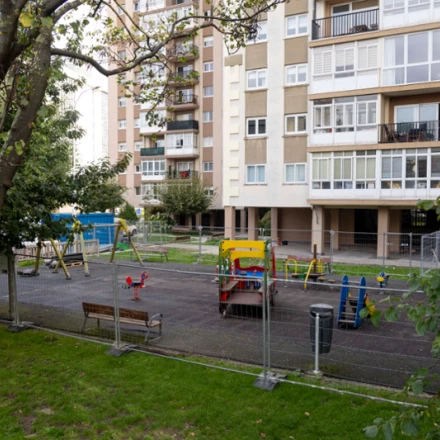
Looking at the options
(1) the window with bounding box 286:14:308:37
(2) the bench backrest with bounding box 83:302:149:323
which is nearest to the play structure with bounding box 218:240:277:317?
(2) the bench backrest with bounding box 83:302:149:323

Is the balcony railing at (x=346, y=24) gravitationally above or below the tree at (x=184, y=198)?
above

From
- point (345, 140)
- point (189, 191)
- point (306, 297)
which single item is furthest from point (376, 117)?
point (189, 191)

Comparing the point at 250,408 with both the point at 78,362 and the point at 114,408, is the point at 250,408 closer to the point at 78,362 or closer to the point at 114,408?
the point at 114,408

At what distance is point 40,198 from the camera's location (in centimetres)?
998

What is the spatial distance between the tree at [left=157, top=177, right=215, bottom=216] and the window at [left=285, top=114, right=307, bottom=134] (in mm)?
11337

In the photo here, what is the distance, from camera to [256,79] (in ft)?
96.5

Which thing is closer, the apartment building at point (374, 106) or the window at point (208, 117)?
the apartment building at point (374, 106)

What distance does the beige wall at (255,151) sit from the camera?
29.3m

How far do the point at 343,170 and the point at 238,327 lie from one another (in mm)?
17042

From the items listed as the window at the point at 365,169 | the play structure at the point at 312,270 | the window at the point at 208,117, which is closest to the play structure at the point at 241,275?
the play structure at the point at 312,270

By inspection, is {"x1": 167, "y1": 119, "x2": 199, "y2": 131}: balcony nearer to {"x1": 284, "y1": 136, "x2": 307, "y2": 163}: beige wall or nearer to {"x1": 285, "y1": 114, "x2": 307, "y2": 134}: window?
{"x1": 285, "y1": 114, "x2": 307, "y2": 134}: window

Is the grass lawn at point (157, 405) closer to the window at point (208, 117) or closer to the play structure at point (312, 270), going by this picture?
the play structure at point (312, 270)

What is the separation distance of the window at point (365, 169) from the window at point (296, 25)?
8812mm

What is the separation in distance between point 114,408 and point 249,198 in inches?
958
